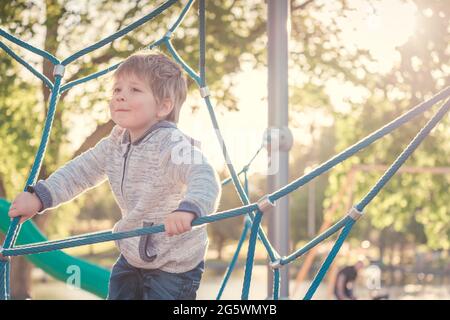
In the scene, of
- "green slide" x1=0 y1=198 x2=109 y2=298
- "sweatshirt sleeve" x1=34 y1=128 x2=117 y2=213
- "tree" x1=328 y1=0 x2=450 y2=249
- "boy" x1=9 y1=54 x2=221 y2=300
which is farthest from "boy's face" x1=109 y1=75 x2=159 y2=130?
"tree" x1=328 y1=0 x2=450 y2=249

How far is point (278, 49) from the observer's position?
230cm

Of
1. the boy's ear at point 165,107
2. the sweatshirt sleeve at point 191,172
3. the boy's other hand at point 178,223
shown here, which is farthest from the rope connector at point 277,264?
the boy's ear at point 165,107

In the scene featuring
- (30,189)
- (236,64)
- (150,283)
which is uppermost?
(236,64)

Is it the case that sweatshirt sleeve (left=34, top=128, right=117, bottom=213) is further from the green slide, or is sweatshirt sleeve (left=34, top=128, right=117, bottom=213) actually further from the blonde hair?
the green slide

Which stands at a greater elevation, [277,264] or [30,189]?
[30,189]

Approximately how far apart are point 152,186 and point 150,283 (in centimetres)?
24

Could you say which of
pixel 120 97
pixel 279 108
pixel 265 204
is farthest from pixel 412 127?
pixel 265 204

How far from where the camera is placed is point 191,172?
182 cm

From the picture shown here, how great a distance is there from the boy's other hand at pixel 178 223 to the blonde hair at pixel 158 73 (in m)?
0.45

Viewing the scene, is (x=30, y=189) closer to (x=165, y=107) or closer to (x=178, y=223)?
(x=165, y=107)

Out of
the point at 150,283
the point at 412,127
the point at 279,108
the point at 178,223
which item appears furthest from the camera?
the point at 412,127

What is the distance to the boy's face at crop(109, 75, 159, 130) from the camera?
195 centimetres
